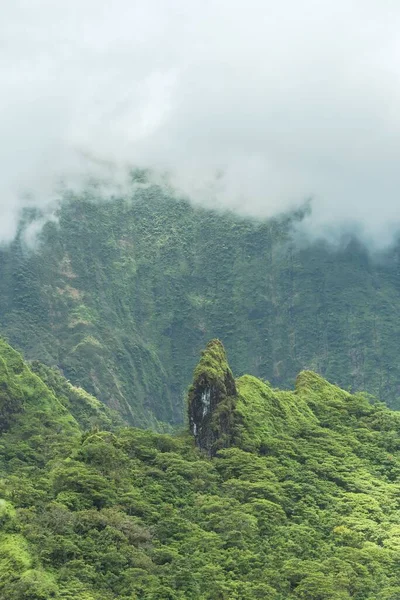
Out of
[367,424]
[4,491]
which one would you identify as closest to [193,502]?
[4,491]

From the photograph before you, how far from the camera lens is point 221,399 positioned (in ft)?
299

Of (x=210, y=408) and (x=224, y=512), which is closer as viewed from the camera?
(x=224, y=512)

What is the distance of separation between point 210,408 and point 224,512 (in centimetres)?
1589

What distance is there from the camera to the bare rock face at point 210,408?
88.6 meters

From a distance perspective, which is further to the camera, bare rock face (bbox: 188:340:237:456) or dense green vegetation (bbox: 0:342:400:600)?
bare rock face (bbox: 188:340:237:456)

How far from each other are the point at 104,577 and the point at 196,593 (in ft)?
17.4

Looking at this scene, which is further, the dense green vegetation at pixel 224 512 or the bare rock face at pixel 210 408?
the bare rock face at pixel 210 408

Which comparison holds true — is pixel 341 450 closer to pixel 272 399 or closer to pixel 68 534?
pixel 272 399

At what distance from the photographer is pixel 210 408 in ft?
294

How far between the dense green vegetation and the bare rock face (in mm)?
335

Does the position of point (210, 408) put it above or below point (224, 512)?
above

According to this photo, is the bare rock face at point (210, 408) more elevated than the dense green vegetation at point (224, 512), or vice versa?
the bare rock face at point (210, 408)

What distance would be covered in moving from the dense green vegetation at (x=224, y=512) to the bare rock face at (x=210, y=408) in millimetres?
335

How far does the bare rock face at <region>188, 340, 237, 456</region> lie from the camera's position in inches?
3489
